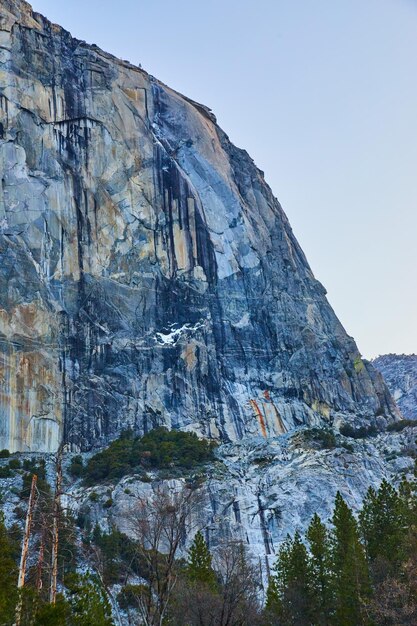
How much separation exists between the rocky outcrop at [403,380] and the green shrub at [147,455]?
2262 inches

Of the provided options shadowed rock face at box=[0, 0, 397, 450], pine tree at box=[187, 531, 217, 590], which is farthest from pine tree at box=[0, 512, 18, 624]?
shadowed rock face at box=[0, 0, 397, 450]

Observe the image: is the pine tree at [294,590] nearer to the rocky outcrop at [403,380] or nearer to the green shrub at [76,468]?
the green shrub at [76,468]

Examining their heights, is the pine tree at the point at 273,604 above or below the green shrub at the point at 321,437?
below

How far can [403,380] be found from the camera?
456 ft

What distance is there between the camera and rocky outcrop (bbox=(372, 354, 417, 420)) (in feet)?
425

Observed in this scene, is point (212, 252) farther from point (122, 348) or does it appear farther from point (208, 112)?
point (208, 112)

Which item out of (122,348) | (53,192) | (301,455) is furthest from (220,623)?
(53,192)

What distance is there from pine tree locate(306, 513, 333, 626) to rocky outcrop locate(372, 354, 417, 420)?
257 ft

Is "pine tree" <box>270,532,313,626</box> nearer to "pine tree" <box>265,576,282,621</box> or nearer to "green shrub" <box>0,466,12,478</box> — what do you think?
"pine tree" <box>265,576,282,621</box>

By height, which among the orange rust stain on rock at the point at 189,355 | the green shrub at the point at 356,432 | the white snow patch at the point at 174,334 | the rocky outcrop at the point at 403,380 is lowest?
the green shrub at the point at 356,432

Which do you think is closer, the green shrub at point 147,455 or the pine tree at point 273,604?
the pine tree at point 273,604

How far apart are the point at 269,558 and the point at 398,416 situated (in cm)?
4231

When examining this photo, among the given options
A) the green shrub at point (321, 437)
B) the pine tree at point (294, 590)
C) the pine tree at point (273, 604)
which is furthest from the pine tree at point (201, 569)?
the green shrub at point (321, 437)

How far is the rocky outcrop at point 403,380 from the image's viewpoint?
129625 mm
